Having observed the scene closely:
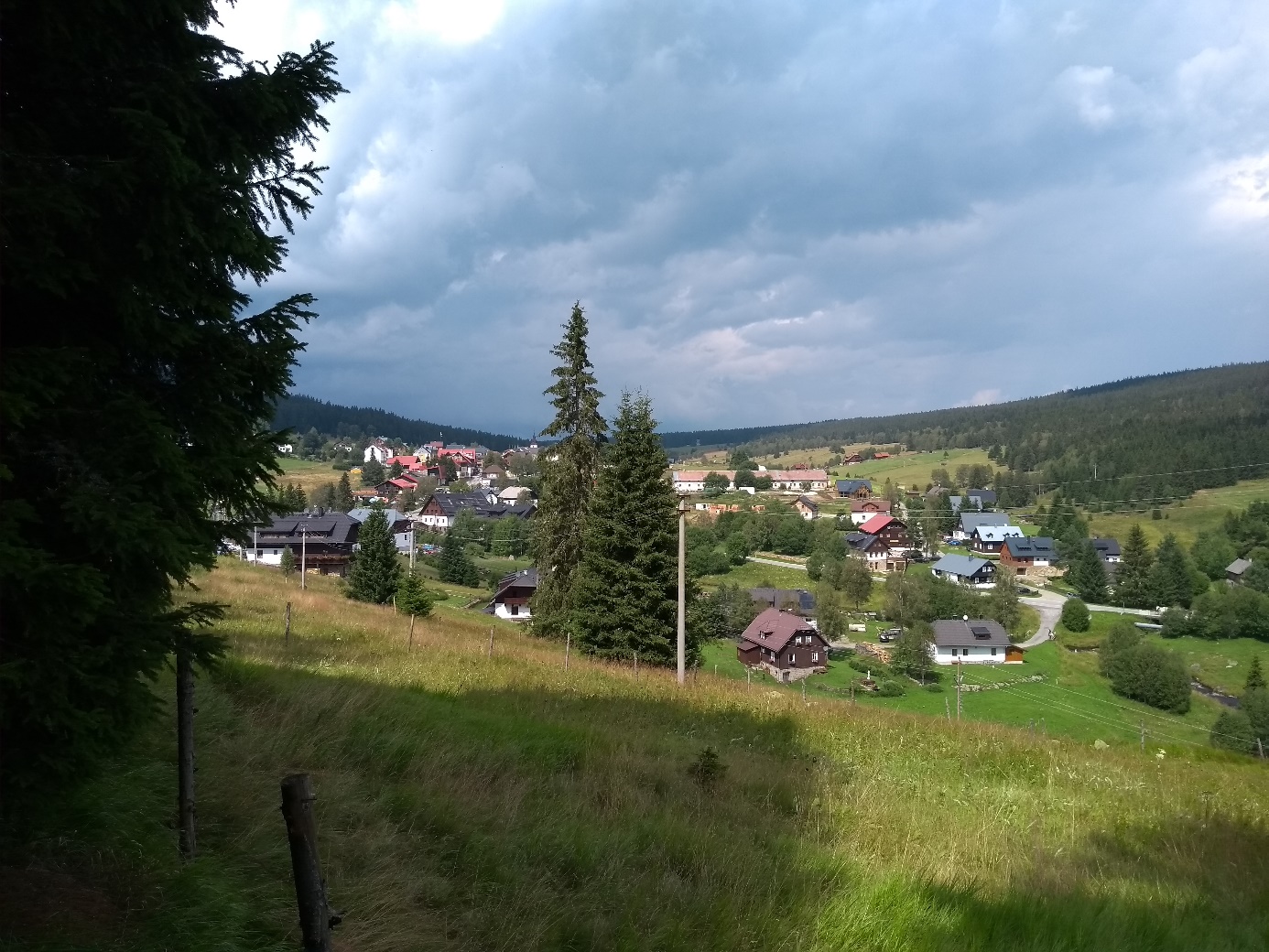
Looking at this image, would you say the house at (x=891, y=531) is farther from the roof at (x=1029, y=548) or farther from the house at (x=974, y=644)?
the house at (x=974, y=644)

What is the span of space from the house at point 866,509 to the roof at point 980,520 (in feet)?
40.7

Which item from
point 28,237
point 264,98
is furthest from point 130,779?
point 264,98

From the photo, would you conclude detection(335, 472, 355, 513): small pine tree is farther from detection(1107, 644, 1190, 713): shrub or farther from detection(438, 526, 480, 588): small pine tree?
detection(1107, 644, 1190, 713): shrub

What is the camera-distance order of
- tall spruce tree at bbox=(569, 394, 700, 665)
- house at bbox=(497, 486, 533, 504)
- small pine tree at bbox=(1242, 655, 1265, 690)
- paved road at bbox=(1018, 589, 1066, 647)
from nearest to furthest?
tall spruce tree at bbox=(569, 394, 700, 665) < small pine tree at bbox=(1242, 655, 1265, 690) < paved road at bbox=(1018, 589, 1066, 647) < house at bbox=(497, 486, 533, 504)

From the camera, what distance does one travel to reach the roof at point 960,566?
95.9m

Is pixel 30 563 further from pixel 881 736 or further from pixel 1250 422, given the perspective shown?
pixel 1250 422

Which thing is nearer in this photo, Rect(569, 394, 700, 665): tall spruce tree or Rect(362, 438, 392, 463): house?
Rect(569, 394, 700, 665): tall spruce tree

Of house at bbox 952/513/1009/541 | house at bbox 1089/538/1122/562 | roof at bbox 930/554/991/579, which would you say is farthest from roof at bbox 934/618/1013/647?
house at bbox 952/513/1009/541

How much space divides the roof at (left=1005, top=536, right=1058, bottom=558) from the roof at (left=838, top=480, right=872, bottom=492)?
42595 mm

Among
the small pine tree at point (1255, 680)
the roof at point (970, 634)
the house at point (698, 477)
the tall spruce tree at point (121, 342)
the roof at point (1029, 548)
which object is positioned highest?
the tall spruce tree at point (121, 342)

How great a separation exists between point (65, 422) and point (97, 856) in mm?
1978

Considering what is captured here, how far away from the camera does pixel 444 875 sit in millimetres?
4469

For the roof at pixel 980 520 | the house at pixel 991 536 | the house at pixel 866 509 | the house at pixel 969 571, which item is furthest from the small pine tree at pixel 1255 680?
the house at pixel 866 509

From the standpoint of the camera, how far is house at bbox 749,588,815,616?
73.9 m
